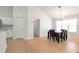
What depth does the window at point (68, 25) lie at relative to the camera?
1156mm

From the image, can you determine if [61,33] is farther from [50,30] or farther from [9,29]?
[9,29]

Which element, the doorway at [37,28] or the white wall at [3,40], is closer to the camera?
the white wall at [3,40]

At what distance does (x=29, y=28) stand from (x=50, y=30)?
237mm

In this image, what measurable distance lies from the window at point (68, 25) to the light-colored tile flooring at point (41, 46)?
0.14 metres

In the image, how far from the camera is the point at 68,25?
45.9 inches

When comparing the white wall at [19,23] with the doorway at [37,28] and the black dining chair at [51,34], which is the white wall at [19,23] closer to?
the doorway at [37,28]

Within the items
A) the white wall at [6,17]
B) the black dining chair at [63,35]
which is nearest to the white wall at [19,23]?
the white wall at [6,17]

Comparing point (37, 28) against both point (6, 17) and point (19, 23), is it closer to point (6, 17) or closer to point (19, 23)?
point (19, 23)

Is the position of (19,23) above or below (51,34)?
above


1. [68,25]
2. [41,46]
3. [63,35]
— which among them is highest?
[68,25]

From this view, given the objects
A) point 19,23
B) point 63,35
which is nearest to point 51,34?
point 63,35

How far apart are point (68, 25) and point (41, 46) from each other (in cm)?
38

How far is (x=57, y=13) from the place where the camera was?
121cm

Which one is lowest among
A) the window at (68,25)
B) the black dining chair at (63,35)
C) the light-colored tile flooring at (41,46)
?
the light-colored tile flooring at (41,46)
